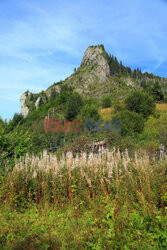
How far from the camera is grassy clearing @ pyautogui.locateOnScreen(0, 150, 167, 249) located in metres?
2.58

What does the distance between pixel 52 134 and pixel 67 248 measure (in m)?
28.3

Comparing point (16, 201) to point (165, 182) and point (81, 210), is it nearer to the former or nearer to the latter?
point (81, 210)

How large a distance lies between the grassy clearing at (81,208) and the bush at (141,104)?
28949 mm

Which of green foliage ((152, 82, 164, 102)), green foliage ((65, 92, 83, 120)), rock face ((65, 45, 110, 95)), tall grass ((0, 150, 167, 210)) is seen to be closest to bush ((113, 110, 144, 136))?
green foliage ((65, 92, 83, 120))

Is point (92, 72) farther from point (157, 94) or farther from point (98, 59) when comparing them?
point (157, 94)

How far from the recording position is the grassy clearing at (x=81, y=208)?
258 cm

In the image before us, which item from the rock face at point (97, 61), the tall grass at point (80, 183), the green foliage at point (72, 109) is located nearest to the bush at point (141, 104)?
the green foliage at point (72, 109)

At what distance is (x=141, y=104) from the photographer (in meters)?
32.3

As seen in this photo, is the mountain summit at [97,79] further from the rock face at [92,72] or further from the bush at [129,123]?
the bush at [129,123]

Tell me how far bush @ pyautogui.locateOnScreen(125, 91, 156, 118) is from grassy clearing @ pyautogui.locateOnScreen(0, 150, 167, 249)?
28.9m

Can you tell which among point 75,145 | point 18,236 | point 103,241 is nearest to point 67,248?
Result: point 103,241

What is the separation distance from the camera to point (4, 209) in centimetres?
396

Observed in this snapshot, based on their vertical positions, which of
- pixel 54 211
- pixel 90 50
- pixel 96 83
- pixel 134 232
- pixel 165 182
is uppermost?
pixel 90 50

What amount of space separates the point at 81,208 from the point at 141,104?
30972 mm
